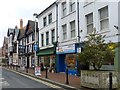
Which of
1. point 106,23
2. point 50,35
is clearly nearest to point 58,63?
point 50,35

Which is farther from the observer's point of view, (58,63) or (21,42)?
(21,42)

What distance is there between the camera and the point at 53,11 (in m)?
37.4

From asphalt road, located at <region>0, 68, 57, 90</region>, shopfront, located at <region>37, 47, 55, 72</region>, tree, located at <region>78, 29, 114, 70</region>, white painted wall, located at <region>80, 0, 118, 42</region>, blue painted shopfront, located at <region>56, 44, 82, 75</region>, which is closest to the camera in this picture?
tree, located at <region>78, 29, 114, 70</region>

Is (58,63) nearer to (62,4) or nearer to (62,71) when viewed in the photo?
(62,71)

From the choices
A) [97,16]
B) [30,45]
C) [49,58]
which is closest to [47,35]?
[49,58]

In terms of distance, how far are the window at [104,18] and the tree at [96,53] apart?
7859mm

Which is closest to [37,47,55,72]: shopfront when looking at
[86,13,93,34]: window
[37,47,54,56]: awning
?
[37,47,54,56]: awning

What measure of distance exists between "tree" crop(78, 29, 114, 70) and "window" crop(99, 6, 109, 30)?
786 cm

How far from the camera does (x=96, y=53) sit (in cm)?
1509

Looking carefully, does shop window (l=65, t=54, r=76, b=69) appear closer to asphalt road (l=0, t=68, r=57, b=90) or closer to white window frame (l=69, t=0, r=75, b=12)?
white window frame (l=69, t=0, r=75, b=12)

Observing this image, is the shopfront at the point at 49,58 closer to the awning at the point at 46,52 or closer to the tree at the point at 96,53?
the awning at the point at 46,52

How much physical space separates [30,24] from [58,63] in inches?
866

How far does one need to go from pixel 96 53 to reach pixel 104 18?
9117mm

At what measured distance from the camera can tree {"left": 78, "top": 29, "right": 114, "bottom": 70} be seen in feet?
49.5
